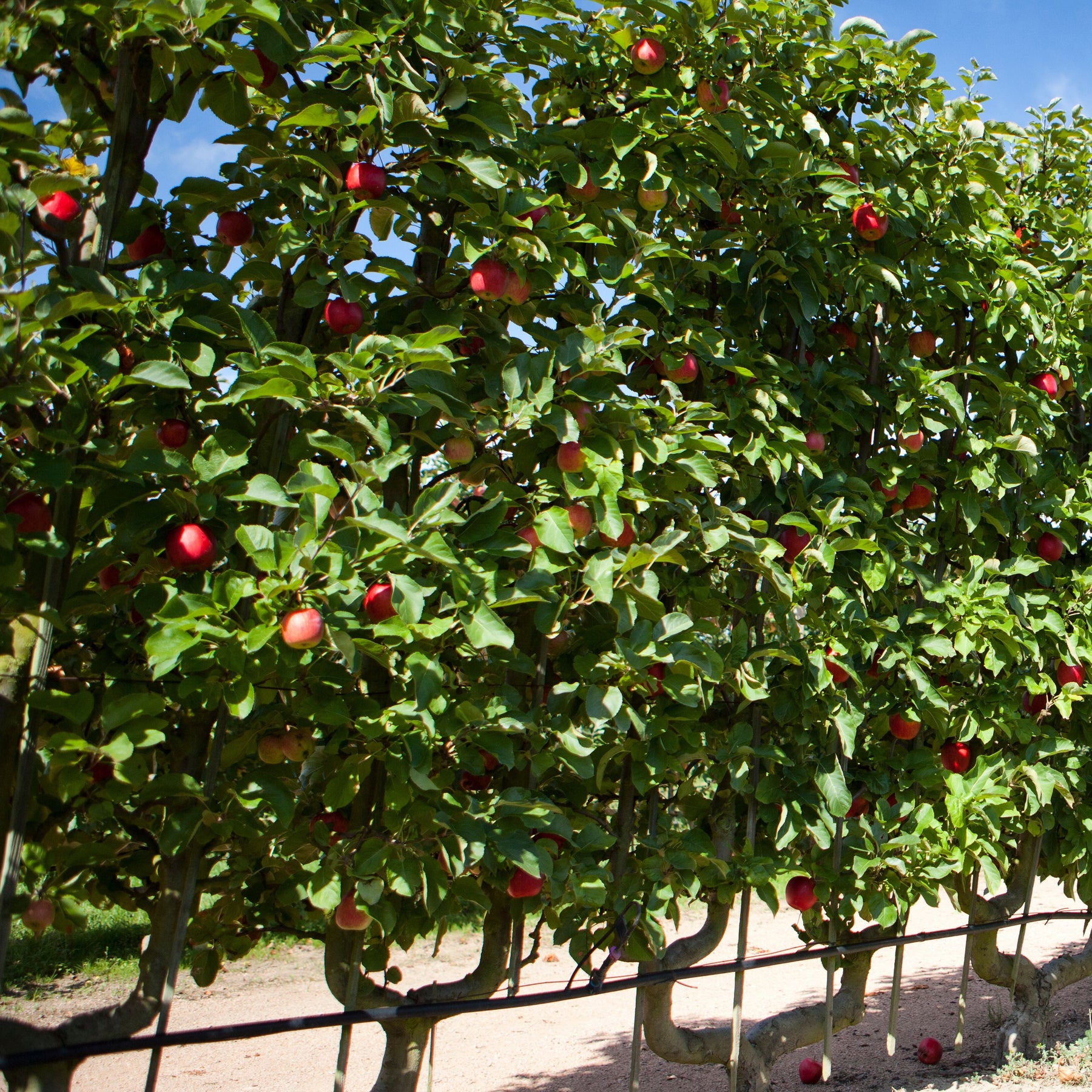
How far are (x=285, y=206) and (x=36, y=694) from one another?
1084 millimetres

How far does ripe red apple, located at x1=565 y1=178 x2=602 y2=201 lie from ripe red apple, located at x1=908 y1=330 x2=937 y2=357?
4.18ft

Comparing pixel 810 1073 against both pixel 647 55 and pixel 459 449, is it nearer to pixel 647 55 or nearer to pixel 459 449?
pixel 459 449

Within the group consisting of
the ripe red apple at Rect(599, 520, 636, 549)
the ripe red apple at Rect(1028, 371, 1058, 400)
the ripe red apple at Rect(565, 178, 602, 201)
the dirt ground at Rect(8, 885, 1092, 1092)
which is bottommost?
the dirt ground at Rect(8, 885, 1092, 1092)

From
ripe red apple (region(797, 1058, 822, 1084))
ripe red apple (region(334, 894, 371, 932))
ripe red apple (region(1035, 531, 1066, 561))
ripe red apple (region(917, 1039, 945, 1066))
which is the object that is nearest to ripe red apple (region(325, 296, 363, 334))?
ripe red apple (region(334, 894, 371, 932))

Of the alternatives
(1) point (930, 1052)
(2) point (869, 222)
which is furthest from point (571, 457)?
(1) point (930, 1052)

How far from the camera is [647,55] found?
2.29 meters

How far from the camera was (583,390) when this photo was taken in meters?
2.04

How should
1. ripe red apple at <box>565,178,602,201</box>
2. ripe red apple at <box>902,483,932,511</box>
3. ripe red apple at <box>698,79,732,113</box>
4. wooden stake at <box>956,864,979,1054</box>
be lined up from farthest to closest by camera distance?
wooden stake at <box>956,864,979,1054</box>
ripe red apple at <box>902,483,932,511</box>
ripe red apple at <box>698,79,732,113</box>
ripe red apple at <box>565,178,602,201</box>

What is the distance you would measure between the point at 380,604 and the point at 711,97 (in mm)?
1485

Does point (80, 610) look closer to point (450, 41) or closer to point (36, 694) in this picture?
point (36, 694)

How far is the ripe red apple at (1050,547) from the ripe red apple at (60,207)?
288 cm

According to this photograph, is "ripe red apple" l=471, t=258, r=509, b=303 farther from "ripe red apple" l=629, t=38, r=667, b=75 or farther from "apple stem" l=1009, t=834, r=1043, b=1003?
"apple stem" l=1009, t=834, r=1043, b=1003

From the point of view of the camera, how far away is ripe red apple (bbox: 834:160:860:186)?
108 inches

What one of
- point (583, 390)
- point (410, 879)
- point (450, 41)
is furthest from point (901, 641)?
point (450, 41)
